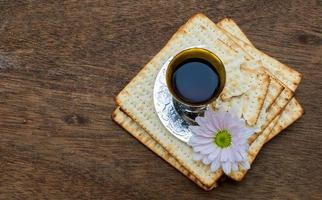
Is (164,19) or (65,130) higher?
(164,19)

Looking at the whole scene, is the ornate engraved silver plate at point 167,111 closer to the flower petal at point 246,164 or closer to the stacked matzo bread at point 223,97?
the stacked matzo bread at point 223,97

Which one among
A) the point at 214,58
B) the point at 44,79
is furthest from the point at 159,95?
the point at 44,79

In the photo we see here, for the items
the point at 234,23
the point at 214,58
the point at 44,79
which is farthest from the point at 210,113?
the point at 44,79

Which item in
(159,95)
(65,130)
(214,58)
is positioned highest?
(214,58)

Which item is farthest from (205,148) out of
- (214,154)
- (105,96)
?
(105,96)

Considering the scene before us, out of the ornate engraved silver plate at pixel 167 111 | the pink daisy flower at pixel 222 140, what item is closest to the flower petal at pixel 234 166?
the pink daisy flower at pixel 222 140

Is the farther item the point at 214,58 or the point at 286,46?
the point at 286,46

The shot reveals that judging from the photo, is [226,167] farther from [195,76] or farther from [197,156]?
[195,76]

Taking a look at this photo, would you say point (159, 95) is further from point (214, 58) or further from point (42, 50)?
point (42, 50)
